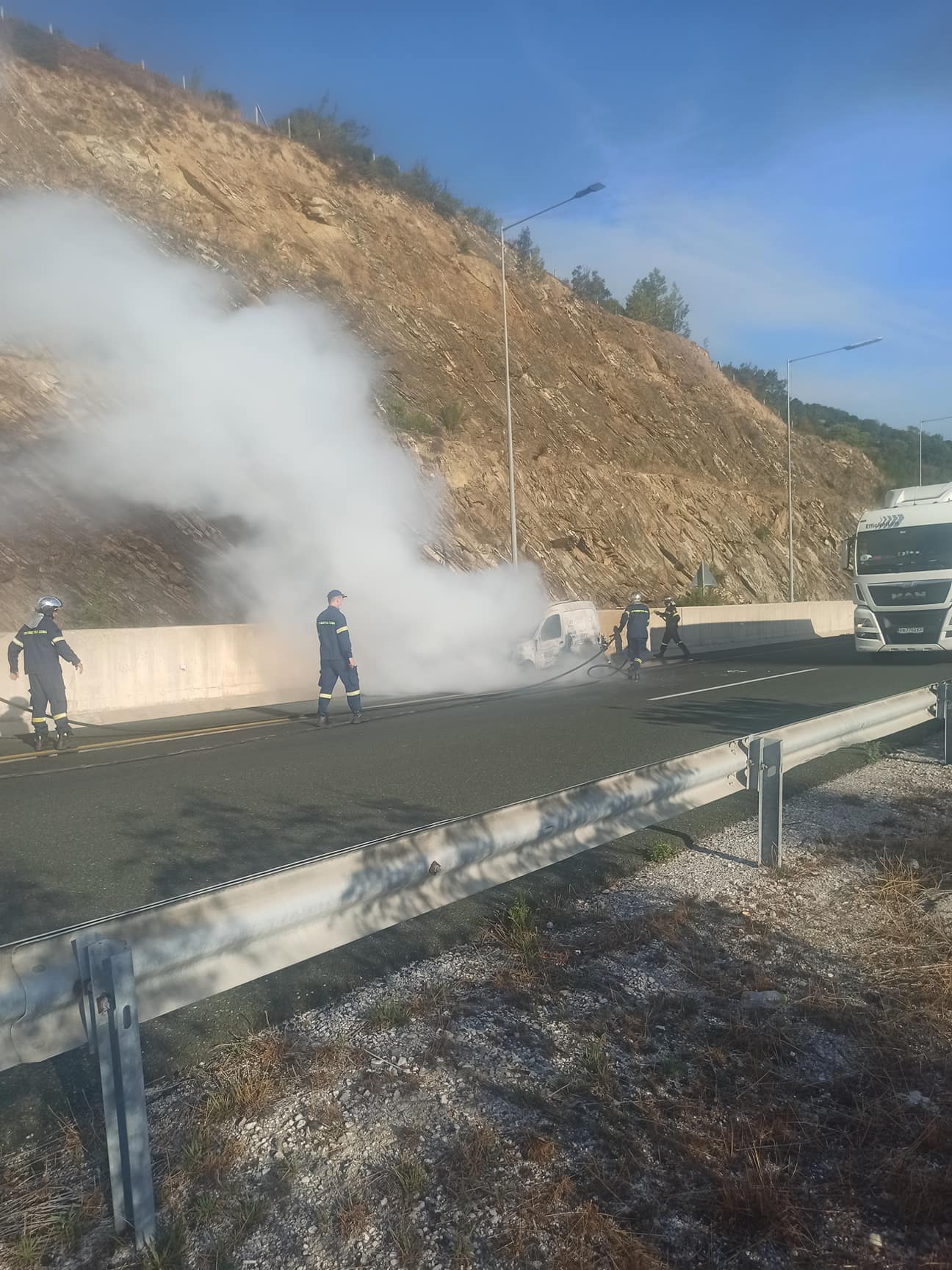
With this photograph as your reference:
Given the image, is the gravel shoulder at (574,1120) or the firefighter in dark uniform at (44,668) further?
the firefighter in dark uniform at (44,668)

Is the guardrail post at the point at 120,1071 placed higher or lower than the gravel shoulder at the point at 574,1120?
higher

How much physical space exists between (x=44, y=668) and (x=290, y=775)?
4.57 meters

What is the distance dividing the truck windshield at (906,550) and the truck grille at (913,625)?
2.90ft

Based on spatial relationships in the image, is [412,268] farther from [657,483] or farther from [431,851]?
[431,851]

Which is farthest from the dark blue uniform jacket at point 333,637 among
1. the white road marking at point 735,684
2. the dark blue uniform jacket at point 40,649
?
the white road marking at point 735,684

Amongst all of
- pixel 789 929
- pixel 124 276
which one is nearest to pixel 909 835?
pixel 789 929

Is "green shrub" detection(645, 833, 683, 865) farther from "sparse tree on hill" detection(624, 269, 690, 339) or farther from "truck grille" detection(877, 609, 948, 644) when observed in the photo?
"sparse tree on hill" detection(624, 269, 690, 339)

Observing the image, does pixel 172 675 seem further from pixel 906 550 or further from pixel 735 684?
pixel 906 550

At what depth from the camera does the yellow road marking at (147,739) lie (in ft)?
35.6

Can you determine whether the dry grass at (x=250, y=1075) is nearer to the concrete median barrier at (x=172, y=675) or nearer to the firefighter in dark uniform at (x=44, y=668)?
the firefighter in dark uniform at (x=44, y=668)

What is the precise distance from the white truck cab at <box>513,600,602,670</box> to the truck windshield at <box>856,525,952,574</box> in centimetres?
570

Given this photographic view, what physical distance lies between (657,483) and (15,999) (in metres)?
39.2

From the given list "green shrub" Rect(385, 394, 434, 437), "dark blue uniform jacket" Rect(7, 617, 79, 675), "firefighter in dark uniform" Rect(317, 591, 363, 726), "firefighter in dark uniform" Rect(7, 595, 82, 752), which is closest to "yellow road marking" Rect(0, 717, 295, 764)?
"firefighter in dark uniform" Rect(7, 595, 82, 752)

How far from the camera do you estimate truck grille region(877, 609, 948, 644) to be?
18812mm
